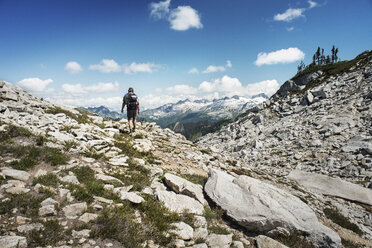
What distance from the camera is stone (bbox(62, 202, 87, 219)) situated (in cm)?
516

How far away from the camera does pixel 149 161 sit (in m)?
11.8

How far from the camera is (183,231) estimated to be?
5.62 metres

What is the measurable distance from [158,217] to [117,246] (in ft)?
5.23

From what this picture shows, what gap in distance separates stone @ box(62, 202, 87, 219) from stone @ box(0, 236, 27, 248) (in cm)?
121

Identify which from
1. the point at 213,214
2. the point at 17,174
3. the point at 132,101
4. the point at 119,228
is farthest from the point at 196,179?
the point at 132,101

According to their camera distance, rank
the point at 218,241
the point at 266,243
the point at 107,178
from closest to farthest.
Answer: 1. the point at 218,241
2. the point at 266,243
3. the point at 107,178

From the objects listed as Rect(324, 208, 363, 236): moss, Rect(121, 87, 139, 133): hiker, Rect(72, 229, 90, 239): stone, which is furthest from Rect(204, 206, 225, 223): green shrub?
Rect(121, 87, 139, 133): hiker

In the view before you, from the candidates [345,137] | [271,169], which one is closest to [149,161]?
[271,169]

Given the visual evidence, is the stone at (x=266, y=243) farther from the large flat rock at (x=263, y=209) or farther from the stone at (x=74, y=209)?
the stone at (x=74, y=209)

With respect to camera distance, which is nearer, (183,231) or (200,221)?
(183,231)

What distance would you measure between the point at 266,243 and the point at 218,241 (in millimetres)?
1932

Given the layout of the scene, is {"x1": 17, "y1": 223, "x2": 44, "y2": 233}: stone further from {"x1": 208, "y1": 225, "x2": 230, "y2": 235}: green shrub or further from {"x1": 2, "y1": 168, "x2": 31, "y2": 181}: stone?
{"x1": 208, "y1": 225, "x2": 230, "y2": 235}: green shrub

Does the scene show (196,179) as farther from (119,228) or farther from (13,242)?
(13,242)

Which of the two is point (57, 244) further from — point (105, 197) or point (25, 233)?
point (105, 197)
